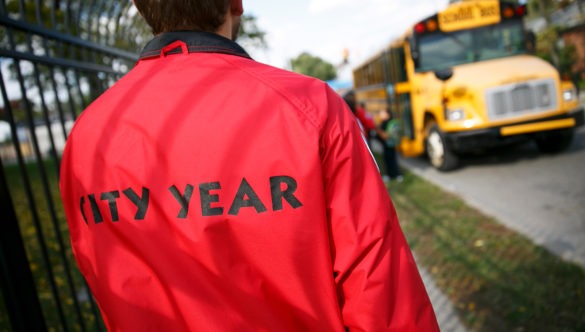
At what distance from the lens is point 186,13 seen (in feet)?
4.08

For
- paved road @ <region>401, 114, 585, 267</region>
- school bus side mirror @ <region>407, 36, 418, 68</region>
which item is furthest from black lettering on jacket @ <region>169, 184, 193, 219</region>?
school bus side mirror @ <region>407, 36, 418, 68</region>

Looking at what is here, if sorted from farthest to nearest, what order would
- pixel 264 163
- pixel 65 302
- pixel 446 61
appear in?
pixel 446 61 → pixel 65 302 → pixel 264 163

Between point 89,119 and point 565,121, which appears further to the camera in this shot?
point 565,121

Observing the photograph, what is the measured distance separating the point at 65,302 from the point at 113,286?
406 cm

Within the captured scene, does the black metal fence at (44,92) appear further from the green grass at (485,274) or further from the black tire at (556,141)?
the black tire at (556,141)

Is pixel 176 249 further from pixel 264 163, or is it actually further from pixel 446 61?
pixel 446 61

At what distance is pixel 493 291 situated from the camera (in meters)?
3.49

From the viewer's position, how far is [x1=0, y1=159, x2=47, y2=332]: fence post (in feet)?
5.82

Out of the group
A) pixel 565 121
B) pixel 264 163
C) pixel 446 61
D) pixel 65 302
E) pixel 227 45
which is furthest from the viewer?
pixel 446 61

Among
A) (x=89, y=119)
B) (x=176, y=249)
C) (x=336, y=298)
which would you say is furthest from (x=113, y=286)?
(x=336, y=298)

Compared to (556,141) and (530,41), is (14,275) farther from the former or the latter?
(530,41)

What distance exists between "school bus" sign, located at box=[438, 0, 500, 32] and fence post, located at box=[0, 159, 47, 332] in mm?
8114

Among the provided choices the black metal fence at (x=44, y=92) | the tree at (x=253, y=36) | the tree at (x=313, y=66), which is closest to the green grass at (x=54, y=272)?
the black metal fence at (x=44, y=92)

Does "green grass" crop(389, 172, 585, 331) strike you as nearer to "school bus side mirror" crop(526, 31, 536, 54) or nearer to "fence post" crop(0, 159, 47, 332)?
"fence post" crop(0, 159, 47, 332)
